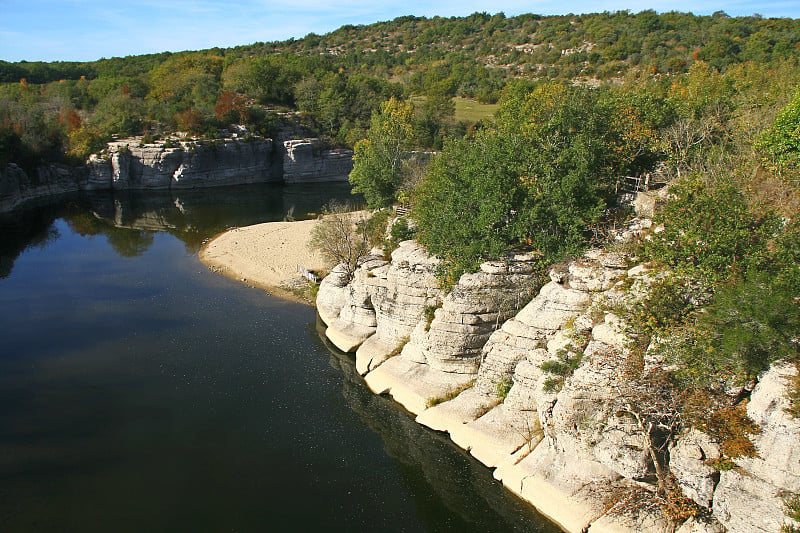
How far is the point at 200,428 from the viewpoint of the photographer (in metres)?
23.0

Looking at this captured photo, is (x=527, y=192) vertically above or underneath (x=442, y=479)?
above

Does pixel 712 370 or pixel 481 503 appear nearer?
pixel 712 370

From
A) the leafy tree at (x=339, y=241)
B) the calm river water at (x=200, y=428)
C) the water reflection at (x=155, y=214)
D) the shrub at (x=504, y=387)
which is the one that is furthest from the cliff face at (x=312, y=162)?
the shrub at (x=504, y=387)

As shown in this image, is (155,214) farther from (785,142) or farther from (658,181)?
(785,142)

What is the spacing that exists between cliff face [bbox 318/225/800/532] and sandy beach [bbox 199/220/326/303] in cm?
1085

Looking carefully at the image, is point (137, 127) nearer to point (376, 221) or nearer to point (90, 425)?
point (376, 221)

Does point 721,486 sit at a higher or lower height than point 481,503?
higher

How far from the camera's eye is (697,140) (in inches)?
1235

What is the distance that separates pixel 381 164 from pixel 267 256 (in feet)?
36.6

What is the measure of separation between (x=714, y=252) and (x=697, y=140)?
15463mm

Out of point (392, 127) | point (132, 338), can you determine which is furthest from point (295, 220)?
point (132, 338)

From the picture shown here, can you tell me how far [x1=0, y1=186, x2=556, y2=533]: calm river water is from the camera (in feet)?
61.8

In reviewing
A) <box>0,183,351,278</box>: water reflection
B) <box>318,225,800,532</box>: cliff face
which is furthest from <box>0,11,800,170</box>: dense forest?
<box>318,225,800,532</box>: cliff face

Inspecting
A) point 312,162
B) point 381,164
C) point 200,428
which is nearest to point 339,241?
point 381,164
